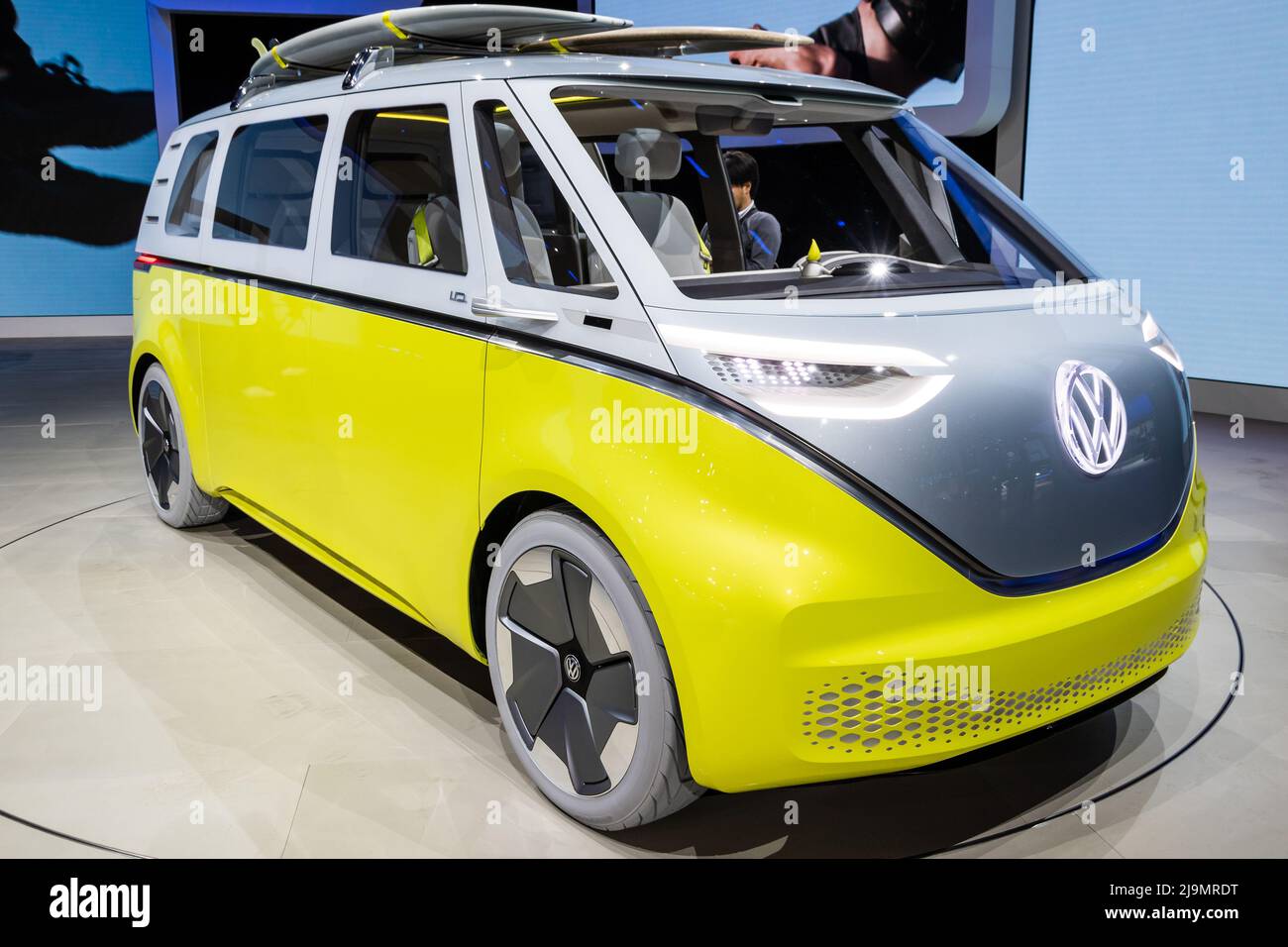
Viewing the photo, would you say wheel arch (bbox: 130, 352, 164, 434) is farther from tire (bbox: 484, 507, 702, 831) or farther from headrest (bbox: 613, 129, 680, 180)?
tire (bbox: 484, 507, 702, 831)

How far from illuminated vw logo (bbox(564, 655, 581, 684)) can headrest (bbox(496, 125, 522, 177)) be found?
3.72 ft

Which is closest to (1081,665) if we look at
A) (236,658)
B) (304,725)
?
(304,725)

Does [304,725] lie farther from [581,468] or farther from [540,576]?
[581,468]

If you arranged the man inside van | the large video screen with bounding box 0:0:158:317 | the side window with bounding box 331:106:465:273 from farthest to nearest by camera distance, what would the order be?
the large video screen with bounding box 0:0:158:317
the man inside van
the side window with bounding box 331:106:465:273

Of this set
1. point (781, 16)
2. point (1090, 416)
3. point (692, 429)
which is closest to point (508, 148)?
point (692, 429)

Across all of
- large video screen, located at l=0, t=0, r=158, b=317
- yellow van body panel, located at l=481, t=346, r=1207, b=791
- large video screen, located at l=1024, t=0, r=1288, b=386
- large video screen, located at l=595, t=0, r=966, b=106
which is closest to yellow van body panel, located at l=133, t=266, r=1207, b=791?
yellow van body panel, located at l=481, t=346, r=1207, b=791

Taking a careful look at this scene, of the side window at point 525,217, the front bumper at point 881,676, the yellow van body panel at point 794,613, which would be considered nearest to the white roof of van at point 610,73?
the side window at point 525,217

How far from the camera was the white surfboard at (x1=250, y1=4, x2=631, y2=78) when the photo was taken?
2.80m

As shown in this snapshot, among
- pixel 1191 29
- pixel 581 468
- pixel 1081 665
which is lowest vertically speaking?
pixel 1081 665

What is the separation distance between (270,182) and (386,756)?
1.92m

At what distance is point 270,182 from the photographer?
3441 millimetres

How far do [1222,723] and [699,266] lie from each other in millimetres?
1867

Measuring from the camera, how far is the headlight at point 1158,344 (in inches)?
90.6
